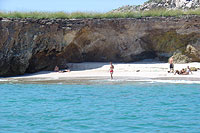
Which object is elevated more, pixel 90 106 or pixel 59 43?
pixel 59 43

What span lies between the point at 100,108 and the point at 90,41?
41.8 ft

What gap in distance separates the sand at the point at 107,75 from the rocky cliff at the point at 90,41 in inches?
38.6

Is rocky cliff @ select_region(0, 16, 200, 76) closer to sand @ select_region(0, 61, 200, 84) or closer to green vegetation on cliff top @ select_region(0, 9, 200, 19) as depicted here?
green vegetation on cliff top @ select_region(0, 9, 200, 19)

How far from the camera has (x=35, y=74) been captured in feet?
72.5

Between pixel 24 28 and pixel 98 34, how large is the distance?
507 cm

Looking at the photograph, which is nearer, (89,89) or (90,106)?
(90,106)

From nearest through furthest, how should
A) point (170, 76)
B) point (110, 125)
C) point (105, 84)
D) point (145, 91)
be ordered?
point (110, 125), point (145, 91), point (105, 84), point (170, 76)

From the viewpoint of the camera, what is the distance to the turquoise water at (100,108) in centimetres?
941

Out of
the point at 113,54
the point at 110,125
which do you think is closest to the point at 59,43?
the point at 113,54

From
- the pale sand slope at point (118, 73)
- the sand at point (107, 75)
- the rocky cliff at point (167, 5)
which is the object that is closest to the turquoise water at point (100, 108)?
the sand at point (107, 75)

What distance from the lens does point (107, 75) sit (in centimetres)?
2058

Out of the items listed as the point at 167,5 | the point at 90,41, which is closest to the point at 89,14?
the point at 90,41

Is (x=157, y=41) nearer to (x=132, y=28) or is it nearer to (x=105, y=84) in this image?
(x=132, y=28)

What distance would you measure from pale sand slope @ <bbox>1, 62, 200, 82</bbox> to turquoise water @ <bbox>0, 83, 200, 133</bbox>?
2667 millimetres
